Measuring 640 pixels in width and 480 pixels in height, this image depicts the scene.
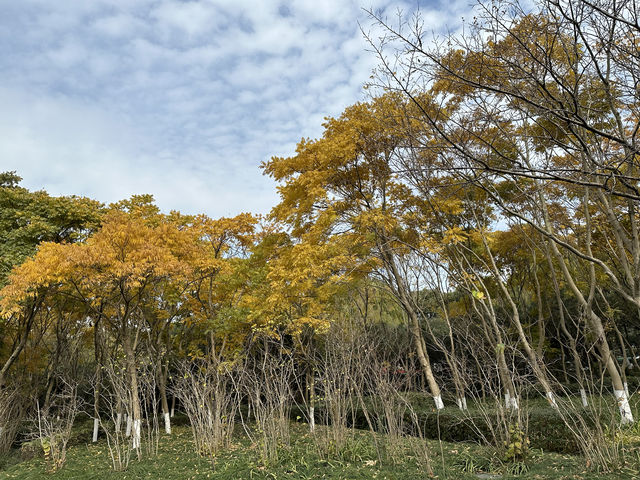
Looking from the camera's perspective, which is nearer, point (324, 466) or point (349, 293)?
point (324, 466)

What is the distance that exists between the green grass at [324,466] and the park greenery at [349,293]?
0.14ft

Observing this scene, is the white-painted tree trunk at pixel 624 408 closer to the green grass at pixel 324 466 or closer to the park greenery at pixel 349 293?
the park greenery at pixel 349 293

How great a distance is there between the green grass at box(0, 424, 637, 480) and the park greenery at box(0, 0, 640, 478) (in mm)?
44

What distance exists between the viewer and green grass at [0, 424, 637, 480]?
446cm

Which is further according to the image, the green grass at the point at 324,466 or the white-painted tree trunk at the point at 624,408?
the white-painted tree trunk at the point at 624,408

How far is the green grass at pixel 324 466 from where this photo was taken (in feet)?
14.6

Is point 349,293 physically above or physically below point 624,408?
above

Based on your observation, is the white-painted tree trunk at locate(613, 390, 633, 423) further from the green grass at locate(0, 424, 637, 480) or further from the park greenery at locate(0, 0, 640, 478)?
the green grass at locate(0, 424, 637, 480)

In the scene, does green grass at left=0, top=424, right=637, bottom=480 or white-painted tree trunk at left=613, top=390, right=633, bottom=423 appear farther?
white-painted tree trunk at left=613, top=390, right=633, bottom=423

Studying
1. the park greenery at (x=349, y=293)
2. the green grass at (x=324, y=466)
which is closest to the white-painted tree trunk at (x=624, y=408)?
the park greenery at (x=349, y=293)

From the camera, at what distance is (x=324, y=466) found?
5.12 meters

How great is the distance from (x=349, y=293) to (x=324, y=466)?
18.2ft

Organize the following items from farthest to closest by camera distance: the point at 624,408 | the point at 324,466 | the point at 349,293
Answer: the point at 349,293 < the point at 624,408 < the point at 324,466

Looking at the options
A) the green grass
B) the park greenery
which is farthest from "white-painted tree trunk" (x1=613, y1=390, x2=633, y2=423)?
the green grass
